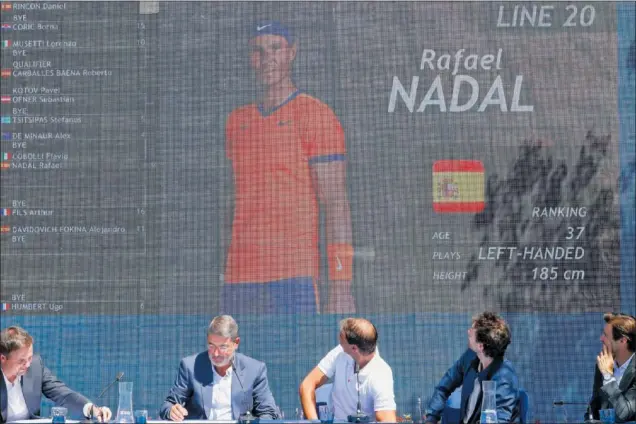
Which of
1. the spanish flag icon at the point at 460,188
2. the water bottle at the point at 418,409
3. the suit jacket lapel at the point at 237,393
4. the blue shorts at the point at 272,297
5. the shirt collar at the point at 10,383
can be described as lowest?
the water bottle at the point at 418,409

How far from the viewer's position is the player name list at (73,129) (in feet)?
20.9

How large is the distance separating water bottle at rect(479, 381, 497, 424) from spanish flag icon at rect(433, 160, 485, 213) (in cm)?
236

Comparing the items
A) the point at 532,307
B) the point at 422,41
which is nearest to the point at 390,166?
the point at 422,41

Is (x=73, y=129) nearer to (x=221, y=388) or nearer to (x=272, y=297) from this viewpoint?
(x=272, y=297)

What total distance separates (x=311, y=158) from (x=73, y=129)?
160cm

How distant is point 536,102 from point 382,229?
52.7 inches

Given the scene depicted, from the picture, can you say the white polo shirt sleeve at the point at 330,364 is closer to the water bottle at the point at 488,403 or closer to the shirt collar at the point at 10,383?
the water bottle at the point at 488,403

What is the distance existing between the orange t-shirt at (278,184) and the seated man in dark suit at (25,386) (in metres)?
1.84

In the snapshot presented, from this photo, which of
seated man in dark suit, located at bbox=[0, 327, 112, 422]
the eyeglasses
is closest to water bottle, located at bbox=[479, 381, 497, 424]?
the eyeglasses

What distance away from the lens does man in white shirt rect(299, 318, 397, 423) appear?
15.0 feet

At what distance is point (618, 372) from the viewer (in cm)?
487

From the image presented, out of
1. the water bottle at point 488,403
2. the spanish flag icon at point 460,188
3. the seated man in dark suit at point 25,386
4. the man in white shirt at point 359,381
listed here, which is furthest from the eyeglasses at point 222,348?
the spanish flag icon at point 460,188

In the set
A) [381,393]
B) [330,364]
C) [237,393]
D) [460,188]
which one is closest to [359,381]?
[381,393]

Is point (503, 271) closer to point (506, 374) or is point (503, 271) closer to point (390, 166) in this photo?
point (390, 166)
